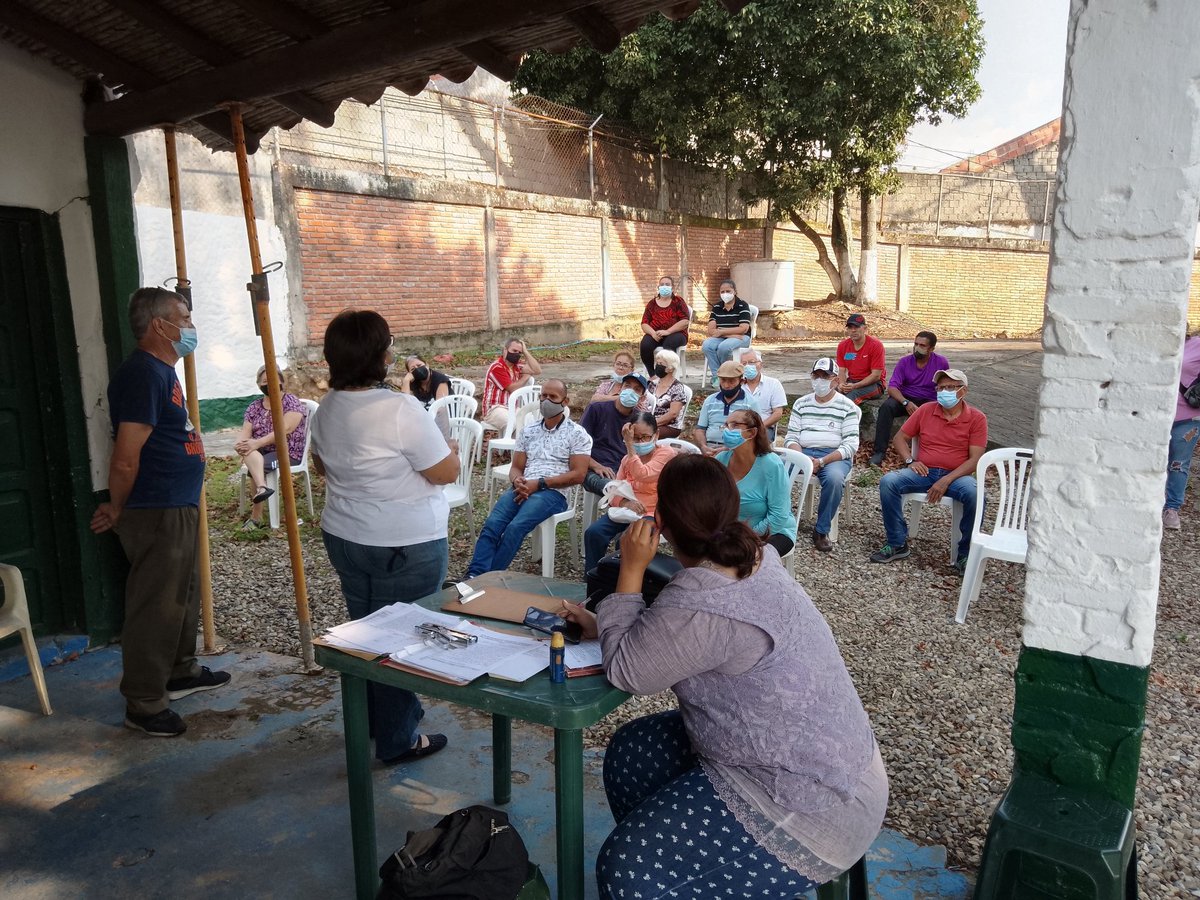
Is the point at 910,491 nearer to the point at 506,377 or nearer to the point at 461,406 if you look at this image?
the point at 461,406

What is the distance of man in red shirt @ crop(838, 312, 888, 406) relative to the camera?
905 centimetres

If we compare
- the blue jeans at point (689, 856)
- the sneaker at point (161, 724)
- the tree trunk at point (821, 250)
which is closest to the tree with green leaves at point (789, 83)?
the tree trunk at point (821, 250)

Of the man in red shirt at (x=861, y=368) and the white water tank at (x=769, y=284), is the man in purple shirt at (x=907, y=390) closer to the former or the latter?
the man in red shirt at (x=861, y=368)

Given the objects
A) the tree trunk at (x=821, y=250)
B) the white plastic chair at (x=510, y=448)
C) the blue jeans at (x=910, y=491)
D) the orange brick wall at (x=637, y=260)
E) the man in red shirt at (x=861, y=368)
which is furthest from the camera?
the tree trunk at (x=821, y=250)

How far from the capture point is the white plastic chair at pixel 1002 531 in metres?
4.89

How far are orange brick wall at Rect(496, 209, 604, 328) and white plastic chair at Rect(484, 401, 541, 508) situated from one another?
686 cm

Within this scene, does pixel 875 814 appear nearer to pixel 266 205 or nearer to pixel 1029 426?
pixel 1029 426

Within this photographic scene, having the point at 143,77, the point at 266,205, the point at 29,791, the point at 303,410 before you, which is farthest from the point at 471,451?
the point at 266,205

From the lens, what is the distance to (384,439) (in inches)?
116

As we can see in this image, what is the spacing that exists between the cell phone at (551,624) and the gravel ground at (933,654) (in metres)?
1.28

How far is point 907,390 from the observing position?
8555mm

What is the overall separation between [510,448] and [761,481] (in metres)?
2.77

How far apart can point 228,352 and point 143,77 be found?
6.09 m

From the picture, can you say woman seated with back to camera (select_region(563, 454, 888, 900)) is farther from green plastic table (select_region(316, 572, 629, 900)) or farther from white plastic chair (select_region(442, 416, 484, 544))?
white plastic chair (select_region(442, 416, 484, 544))
